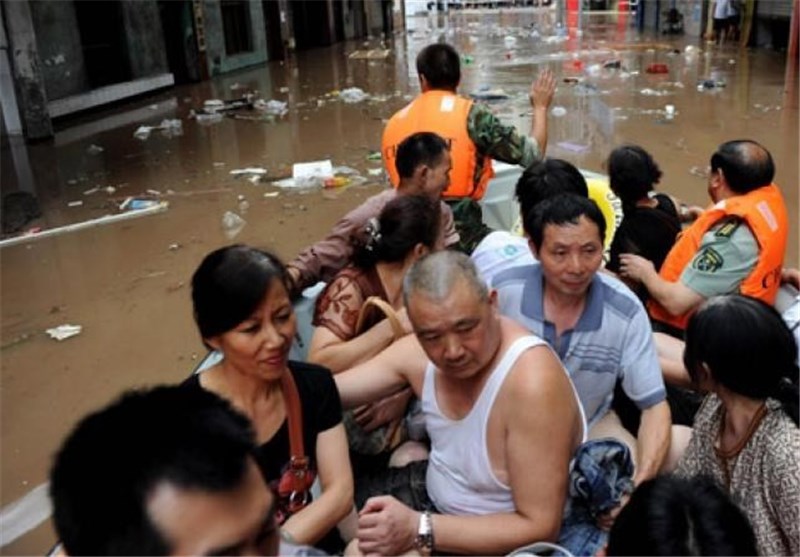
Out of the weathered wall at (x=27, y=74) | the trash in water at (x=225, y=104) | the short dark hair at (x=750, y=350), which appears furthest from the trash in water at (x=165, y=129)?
the short dark hair at (x=750, y=350)

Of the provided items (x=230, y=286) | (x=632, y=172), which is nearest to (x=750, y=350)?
(x=230, y=286)

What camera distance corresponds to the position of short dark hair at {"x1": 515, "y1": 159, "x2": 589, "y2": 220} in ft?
8.71

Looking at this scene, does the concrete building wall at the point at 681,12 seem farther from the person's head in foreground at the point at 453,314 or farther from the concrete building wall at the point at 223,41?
the person's head in foreground at the point at 453,314

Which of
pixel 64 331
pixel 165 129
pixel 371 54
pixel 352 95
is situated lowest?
pixel 64 331

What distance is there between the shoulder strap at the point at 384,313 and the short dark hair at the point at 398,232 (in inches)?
5.9

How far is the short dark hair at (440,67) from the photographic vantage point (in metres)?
3.66

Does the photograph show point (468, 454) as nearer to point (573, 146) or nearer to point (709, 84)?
point (573, 146)

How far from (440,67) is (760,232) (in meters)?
1.72

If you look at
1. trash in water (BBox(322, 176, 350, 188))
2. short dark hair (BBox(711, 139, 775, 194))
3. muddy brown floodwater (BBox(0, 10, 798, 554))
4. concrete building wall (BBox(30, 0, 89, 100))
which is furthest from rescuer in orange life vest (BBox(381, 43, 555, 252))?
concrete building wall (BBox(30, 0, 89, 100))

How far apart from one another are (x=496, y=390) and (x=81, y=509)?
99 cm

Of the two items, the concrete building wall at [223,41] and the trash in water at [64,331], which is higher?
the concrete building wall at [223,41]

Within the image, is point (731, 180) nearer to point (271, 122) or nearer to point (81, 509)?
point (81, 509)

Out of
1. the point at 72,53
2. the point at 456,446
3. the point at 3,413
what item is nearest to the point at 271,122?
the point at 72,53

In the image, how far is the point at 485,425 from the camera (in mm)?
1693
